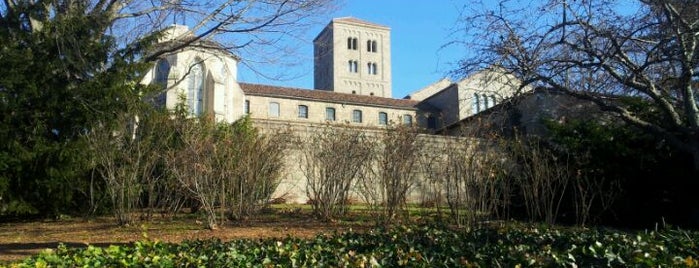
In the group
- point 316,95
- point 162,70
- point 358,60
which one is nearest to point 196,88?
point 162,70

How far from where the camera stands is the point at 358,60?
268ft

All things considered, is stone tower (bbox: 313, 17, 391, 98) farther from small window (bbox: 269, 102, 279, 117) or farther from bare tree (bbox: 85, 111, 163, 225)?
bare tree (bbox: 85, 111, 163, 225)

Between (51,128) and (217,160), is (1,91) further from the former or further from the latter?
(217,160)

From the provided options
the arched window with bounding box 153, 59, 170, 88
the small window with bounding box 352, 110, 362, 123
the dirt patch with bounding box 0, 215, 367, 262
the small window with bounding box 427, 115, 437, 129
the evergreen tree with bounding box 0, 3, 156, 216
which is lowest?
the dirt patch with bounding box 0, 215, 367, 262

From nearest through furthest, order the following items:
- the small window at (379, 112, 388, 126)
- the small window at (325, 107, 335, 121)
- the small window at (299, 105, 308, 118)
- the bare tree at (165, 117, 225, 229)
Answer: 1. the bare tree at (165, 117, 225, 229)
2. the small window at (299, 105, 308, 118)
3. the small window at (325, 107, 335, 121)
4. the small window at (379, 112, 388, 126)

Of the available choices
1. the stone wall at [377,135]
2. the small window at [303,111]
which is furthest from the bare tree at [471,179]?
the small window at [303,111]

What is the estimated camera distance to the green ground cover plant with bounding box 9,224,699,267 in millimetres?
4723

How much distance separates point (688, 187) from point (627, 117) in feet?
16.1

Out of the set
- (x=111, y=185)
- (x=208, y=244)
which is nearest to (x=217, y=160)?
(x=111, y=185)

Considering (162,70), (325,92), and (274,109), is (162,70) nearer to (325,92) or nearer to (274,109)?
(274,109)

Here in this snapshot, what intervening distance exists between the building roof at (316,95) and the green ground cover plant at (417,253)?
42473mm

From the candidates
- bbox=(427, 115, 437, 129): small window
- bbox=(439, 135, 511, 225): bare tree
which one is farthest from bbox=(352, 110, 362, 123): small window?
bbox=(439, 135, 511, 225): bare tree

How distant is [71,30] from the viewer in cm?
1471

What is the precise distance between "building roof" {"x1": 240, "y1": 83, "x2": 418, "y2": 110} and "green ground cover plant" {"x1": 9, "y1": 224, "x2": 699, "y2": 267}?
4247cm
